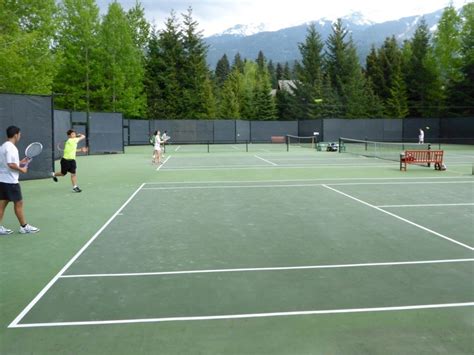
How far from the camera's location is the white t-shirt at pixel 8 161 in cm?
805

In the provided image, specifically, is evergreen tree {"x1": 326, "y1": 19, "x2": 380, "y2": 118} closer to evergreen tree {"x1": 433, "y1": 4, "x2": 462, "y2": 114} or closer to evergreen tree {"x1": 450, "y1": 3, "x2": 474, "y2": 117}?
evergreen tree {"x1": 433, "y1": 4, "x2": 462, "y2": 114}

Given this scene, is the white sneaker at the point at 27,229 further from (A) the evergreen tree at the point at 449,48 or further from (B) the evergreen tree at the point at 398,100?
(B) the evergreen tree at the point at 398,100

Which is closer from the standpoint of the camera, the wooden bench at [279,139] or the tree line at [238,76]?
the tree line at [238,76]

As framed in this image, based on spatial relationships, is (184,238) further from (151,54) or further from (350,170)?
(151,54)

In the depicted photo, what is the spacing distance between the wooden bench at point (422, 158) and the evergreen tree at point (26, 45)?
66.3ft

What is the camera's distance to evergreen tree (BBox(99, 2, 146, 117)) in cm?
4803

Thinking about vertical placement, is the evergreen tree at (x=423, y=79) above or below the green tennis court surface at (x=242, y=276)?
above

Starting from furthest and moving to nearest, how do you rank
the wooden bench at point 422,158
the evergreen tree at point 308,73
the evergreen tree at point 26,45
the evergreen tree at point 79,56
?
the evergreen tree at point 308,73
the evergreen tree at point 79,56
the evergreen tree at point 26,45
the wooden bench at point 422,158

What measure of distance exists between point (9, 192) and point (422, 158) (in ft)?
54.3

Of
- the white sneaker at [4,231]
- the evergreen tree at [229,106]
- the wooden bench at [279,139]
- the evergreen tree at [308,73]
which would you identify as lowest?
the white sneaker at [4,231]

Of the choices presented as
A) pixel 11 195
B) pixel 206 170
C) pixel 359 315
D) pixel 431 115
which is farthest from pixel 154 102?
pixel 359 315

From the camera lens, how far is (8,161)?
26.4ft

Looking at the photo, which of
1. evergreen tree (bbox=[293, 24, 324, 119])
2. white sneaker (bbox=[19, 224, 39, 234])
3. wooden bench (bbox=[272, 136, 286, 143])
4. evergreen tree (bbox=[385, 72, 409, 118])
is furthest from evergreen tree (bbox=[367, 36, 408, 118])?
white sneaker (bbox=[19, 224, 39, 234])

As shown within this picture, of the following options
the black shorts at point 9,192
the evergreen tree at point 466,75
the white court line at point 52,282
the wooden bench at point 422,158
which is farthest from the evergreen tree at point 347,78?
the black shorts at point 9,192
